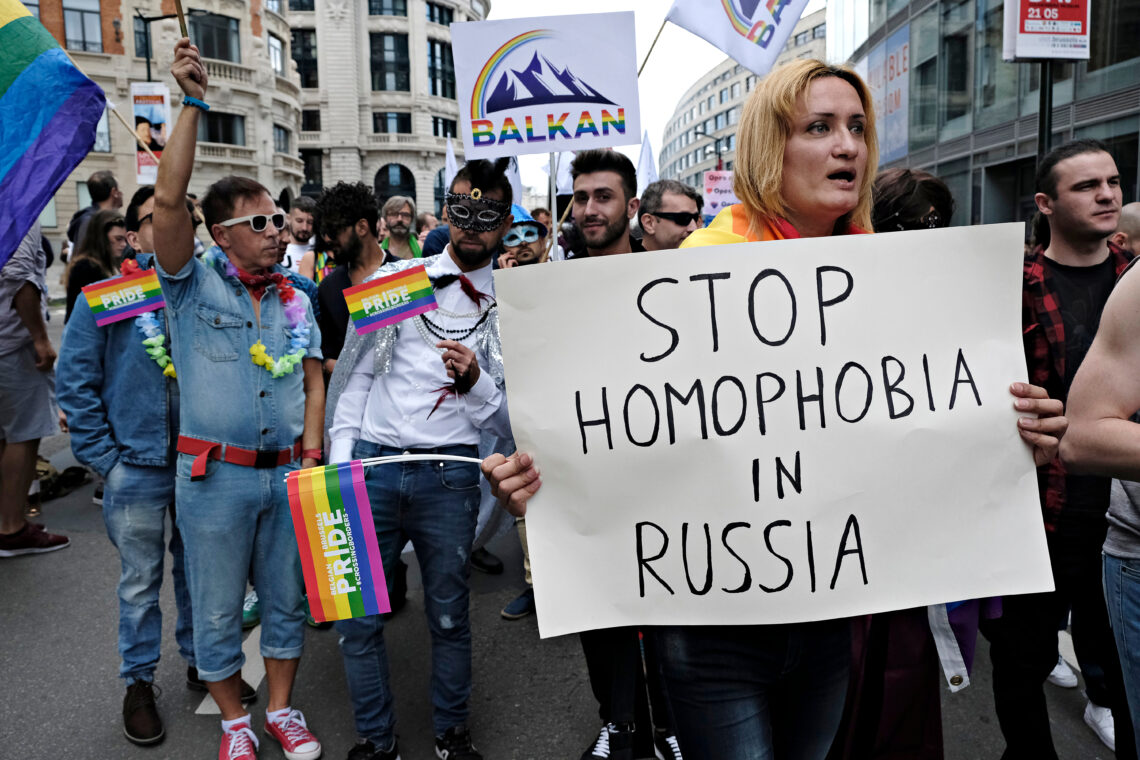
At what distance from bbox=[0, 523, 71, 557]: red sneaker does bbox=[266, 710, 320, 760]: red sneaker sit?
292 centimetres

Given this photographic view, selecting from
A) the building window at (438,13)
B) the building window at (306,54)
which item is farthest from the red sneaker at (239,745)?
the building window at (438,13)

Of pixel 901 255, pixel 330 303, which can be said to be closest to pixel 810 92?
pixel 901 255

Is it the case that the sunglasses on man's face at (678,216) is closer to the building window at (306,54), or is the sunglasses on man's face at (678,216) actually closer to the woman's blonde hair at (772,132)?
the woman's blonde hair at (772,132)

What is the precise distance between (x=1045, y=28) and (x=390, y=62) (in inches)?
2352

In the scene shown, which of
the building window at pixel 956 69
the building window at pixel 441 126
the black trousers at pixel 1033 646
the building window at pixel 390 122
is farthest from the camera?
the building window at pixel 441 126

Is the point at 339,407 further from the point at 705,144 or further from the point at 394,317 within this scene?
the point at 705,144

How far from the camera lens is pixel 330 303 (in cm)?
446

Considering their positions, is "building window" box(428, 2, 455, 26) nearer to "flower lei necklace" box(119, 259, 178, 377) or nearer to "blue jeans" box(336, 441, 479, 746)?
"flower lei necklace" box(119, 259, 178, 377)

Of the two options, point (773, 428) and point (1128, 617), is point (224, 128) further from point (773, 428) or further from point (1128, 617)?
point (1128, 617)

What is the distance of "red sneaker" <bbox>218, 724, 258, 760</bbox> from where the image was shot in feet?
9.48

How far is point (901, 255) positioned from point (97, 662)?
12.4 ft

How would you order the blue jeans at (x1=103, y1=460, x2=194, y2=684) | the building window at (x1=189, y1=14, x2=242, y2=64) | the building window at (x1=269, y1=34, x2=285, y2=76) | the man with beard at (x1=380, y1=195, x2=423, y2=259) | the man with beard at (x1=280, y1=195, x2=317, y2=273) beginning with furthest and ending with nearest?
the building window at (x1=269, y1=34, x2=285, y2=76), the building window at (x1=189, y1=14, x2=242, y2=64), the man with beard at (x1=280, y1=195, x2=317, y2=273), the man with beard at (x1=380, y1=195, x2=423, y2=259), the blue jeans at (x1=103, y1=460, x2=194, y2=684)

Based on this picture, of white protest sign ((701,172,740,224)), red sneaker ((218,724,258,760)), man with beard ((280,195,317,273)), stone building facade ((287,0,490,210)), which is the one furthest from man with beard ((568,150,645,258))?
stone building facade ((287,0,490,210))

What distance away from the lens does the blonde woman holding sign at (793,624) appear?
1593 mm
